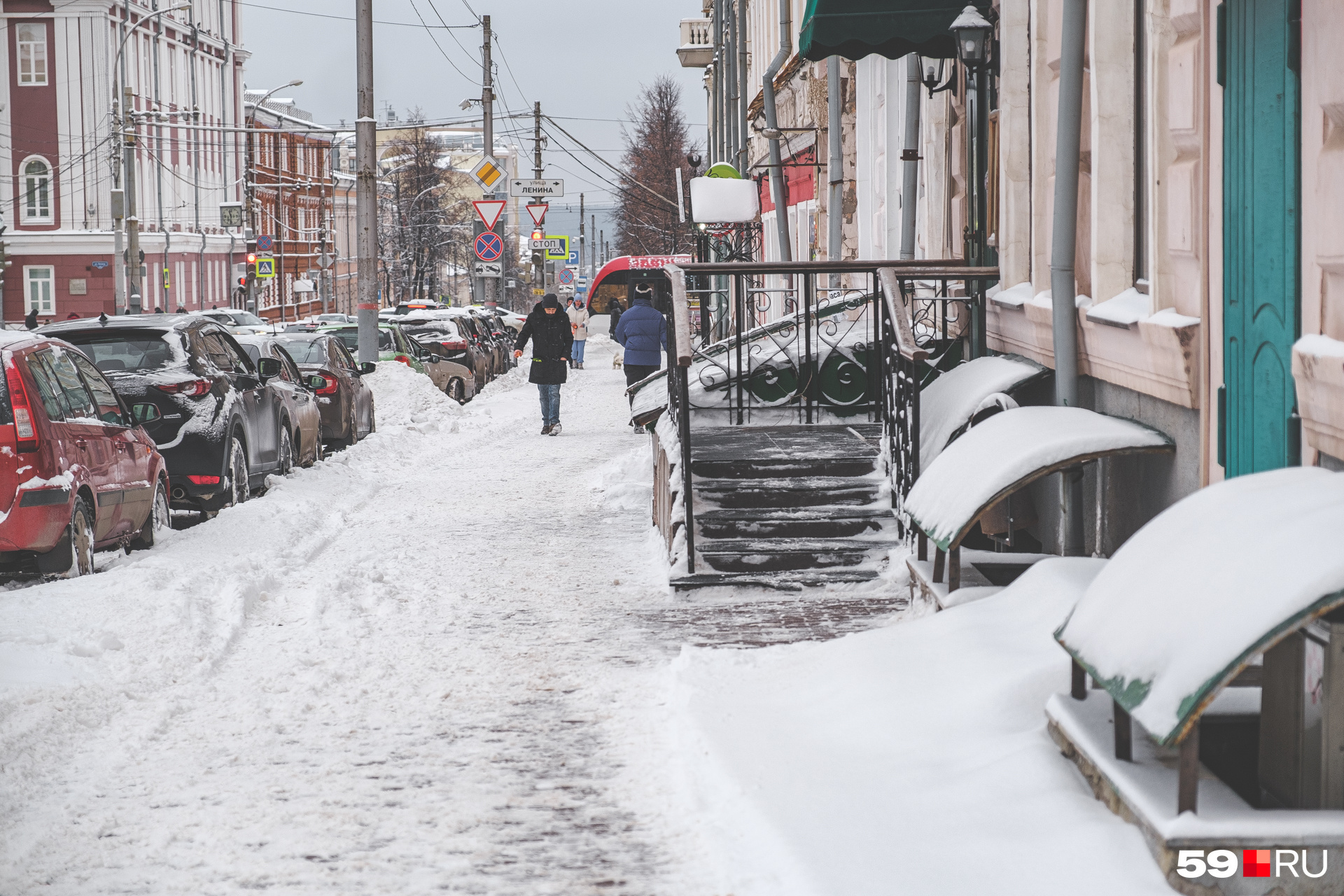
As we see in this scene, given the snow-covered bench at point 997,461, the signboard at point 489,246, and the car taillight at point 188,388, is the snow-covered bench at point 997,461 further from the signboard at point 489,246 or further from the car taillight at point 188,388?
the signboard at point 489,246

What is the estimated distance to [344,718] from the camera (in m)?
6.24

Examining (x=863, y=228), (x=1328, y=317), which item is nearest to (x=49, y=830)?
(x=1328, y=317)

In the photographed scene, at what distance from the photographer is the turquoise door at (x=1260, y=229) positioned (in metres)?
5.29

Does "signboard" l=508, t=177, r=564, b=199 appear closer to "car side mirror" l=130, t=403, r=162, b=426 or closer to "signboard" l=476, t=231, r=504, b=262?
"signboard" l=476, t=231, r=504, b=262

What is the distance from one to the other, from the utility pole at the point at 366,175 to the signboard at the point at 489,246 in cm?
697

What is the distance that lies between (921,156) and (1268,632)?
1011cm

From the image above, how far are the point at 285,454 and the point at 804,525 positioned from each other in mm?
7090

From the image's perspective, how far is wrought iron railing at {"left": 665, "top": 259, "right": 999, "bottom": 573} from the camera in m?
9.83

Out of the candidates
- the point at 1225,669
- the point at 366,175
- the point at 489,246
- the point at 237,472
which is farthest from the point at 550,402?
the point at 1225,669

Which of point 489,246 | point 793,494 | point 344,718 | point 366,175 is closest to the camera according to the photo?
point 344,718

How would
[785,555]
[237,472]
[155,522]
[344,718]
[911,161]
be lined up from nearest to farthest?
[344,718], [785,555], [155,522], [911,161], [237,472]

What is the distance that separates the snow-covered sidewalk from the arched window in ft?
178

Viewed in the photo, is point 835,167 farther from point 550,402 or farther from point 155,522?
point 155,522

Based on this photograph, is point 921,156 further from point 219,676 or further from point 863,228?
point 219,676
